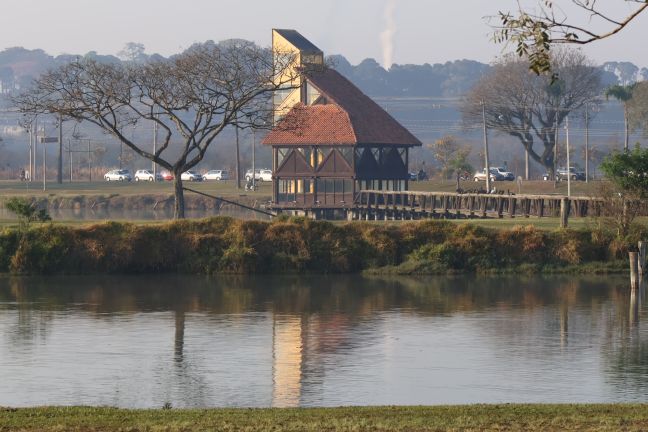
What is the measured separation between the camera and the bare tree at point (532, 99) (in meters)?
144

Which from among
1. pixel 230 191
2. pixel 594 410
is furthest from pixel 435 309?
pixel 230 191

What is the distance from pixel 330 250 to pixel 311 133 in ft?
174

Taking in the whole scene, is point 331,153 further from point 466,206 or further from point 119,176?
point 119,176

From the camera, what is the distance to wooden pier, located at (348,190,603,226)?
66625 millimetres

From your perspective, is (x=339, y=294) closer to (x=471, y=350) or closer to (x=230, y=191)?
(x=471, y=350)

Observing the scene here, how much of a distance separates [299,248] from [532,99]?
9419 centimetres

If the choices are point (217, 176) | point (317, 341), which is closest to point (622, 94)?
point (217, 176)

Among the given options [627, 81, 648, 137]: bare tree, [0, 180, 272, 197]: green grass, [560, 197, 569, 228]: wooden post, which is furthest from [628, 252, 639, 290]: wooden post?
[627, 81, 648, 137]: bare tree

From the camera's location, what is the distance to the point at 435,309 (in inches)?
1687

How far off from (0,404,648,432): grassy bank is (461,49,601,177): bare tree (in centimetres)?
12049

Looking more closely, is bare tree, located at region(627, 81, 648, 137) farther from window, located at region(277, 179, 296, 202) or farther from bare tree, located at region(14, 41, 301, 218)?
bare tree, located at region(14, 41, 301, 218)

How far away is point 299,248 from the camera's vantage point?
2141 inches

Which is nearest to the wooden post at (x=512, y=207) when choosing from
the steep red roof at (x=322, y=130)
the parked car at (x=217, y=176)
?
the steep red roof at (x=322, y=130)

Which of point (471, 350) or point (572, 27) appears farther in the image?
point (471, 350)
